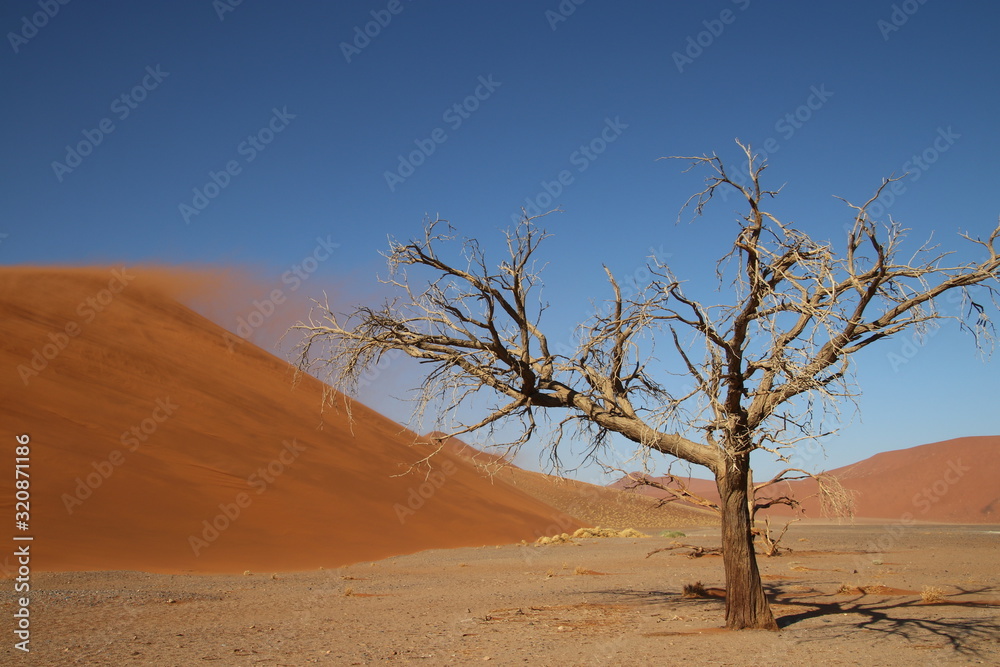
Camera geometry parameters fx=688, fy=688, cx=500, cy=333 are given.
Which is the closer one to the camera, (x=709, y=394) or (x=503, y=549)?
(x=709, y=394)

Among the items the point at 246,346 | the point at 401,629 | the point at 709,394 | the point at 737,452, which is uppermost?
the point at 246,346

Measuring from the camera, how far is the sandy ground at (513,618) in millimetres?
6453

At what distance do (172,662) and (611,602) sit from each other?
6.22m

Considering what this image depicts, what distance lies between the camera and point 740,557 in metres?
7.28

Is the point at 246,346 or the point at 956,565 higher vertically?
the point at 246,346

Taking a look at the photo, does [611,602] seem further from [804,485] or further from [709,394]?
[804,485]

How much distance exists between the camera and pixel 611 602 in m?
10.3

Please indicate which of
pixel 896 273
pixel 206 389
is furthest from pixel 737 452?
pixel 206 389
